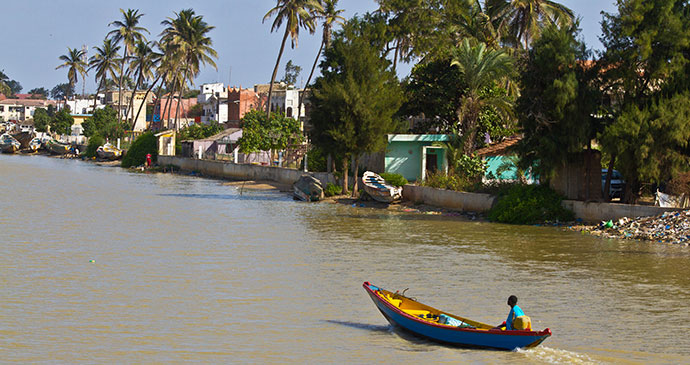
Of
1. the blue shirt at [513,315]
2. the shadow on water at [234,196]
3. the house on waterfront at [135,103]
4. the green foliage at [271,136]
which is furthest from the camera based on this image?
the house on waterfront at [135,103]

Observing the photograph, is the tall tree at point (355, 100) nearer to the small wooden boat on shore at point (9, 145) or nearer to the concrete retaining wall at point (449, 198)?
the concrete retaining wall at point (449, 198)

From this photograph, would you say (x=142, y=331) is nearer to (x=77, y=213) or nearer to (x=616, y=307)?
(x=616, y=307)

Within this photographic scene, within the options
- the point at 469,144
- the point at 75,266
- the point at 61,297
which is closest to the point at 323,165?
the point at 469,144

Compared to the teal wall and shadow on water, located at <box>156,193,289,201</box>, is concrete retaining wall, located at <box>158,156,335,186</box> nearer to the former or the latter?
shadow on water, located at <box>156,193,289,201</box>

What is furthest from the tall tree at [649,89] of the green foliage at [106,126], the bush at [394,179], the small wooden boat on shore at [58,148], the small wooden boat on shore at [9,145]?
the small wooden boat on shore at [9,145]

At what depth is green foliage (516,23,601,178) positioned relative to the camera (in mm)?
28406

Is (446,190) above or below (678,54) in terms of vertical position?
below

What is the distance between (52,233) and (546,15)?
31.8 m

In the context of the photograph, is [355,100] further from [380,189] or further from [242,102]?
[242,102]

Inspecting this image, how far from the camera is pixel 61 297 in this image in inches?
656

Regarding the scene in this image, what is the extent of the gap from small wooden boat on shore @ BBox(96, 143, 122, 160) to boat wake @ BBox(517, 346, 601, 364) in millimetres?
77530

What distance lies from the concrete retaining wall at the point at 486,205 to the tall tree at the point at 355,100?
10.2 ft

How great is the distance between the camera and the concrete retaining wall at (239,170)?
48.2 m

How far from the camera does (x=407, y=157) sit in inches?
1619
